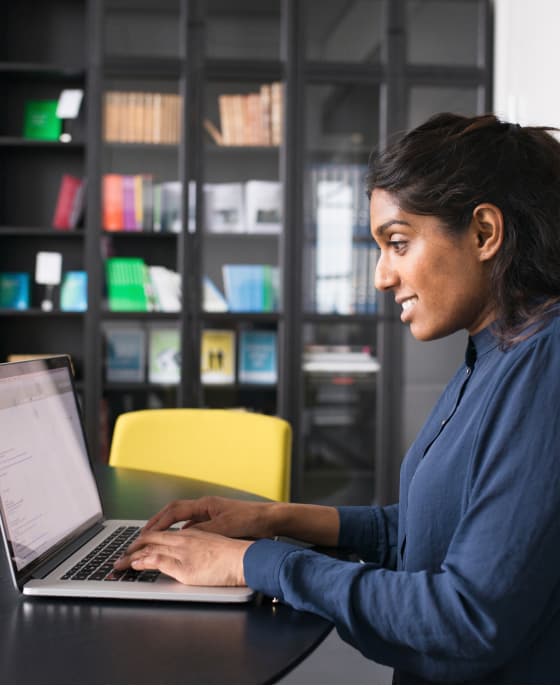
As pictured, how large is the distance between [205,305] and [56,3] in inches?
70.3

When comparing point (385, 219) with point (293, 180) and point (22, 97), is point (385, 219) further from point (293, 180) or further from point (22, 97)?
point (22, 97)

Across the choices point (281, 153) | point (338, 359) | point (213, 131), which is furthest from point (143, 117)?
point (338, 359)

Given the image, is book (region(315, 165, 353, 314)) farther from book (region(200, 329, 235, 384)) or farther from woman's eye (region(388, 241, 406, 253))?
woman's eye (region(388, 241, 406, 253))

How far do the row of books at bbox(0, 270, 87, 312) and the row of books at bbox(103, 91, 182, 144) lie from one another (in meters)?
0.71

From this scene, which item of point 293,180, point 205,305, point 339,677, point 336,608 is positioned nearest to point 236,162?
point 293,180

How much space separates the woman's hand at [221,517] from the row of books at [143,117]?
2.97 metres

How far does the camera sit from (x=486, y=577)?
33.4 inches

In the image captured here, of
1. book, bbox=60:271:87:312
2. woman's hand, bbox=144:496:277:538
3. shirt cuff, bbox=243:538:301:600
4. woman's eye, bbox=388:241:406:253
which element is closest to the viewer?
shirt cuff, bbox=243:538:301:600

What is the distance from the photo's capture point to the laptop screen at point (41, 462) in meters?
1.03

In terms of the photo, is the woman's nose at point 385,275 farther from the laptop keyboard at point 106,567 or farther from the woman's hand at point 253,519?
the laptop keyboard at point 106,567

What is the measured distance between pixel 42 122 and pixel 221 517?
3.33m

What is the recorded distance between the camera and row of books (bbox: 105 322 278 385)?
13.0ft

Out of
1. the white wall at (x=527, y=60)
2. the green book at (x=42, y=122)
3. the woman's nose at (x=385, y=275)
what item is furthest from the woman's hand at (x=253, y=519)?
the green book at (x=42, y=122)

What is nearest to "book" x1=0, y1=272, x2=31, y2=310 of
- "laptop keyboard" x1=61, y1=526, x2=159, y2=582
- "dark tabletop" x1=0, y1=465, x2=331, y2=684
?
"laptop keyboard" x1=61, y1=526, x2=159, y2=582
